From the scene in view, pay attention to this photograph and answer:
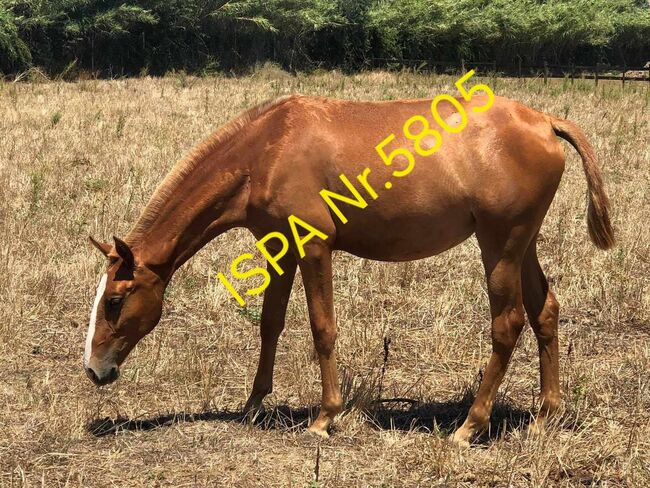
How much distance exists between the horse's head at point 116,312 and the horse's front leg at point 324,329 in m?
0.99

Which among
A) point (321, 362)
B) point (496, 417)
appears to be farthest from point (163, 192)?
point (496, 417)

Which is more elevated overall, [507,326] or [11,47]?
[11,47]

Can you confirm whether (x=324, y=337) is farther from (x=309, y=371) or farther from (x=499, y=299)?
(x=499, y=299)

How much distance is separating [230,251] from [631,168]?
6793 millimetres

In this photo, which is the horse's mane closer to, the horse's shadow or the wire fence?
the horse's shadow

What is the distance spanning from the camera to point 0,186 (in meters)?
10.1

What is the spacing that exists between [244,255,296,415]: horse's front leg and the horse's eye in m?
1.02

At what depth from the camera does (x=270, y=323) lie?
5.30m

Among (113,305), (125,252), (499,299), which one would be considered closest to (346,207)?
(499,299)

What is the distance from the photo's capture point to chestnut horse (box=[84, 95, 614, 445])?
15.4 feet

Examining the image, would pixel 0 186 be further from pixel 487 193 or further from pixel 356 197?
pixel 487 193

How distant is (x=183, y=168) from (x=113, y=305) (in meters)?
0.98

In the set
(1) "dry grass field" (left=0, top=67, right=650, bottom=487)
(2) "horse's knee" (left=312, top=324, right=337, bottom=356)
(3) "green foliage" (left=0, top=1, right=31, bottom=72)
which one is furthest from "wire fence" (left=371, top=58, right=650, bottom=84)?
(2) "horse's knee" (left=312, top=324, right=337, bottom=356)

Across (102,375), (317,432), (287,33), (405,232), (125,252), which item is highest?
(287,33)
